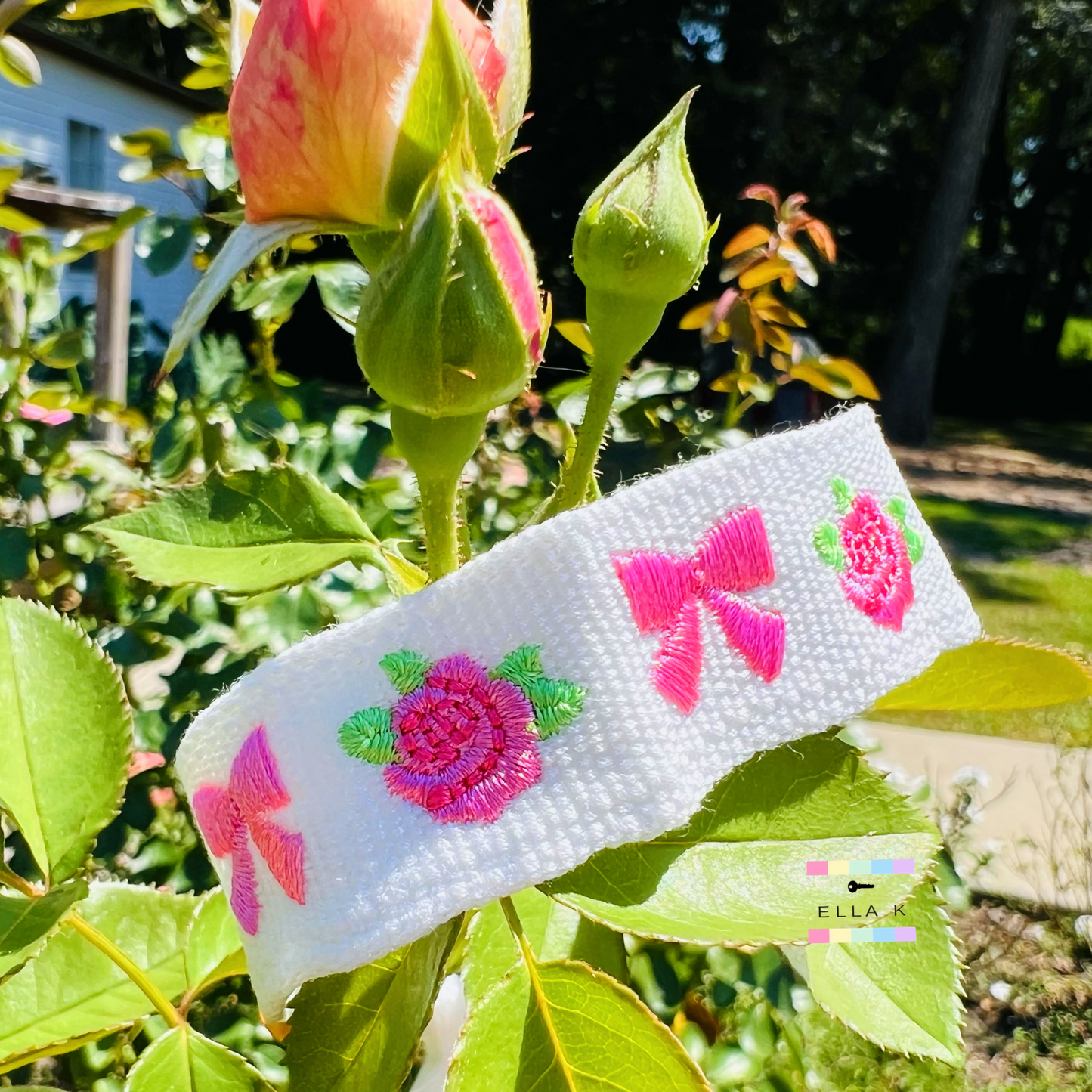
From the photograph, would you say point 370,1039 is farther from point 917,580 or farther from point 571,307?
point 571,307

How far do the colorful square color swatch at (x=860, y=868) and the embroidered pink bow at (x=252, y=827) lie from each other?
184 mm

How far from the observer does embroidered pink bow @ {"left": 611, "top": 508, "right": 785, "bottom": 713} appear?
0.97ft

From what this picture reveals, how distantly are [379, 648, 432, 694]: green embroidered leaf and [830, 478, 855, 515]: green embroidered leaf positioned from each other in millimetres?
140

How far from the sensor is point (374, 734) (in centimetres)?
29

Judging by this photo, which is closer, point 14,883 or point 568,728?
point 568,728

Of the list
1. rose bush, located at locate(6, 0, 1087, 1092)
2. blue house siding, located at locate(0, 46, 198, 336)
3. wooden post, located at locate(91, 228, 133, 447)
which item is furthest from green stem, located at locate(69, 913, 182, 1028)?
blue house siding, located at locate(0, 46, 198, 336)

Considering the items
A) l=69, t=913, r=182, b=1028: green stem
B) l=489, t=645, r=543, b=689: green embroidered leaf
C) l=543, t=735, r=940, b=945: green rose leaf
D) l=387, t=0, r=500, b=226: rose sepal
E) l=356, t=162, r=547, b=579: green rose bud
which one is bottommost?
l=69, t=913, r=182, b=1028: green stem

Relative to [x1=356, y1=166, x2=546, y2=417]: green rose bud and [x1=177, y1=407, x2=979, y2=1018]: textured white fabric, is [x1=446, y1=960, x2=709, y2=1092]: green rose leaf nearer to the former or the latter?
[x1=177, y1=407, x2=979, y2=1018]: textured white fabric

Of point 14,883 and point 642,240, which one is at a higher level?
point 642,240

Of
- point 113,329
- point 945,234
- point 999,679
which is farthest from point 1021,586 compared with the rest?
point 999,679

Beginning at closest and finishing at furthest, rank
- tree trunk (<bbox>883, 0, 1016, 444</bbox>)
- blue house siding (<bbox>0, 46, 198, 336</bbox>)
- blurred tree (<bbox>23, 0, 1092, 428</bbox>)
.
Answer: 1. blue house siding (<bbox>0, 46, 198, 336</bbox>)
2. tree trunk (<bbox>883, 0, 1016, 444</bbox>)
3. blurred tree (<bbox>23, 0, 1092, 428</bbox>)

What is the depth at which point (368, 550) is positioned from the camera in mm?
417

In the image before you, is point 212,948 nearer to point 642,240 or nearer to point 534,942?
point 534,942

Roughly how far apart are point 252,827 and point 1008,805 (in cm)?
250
